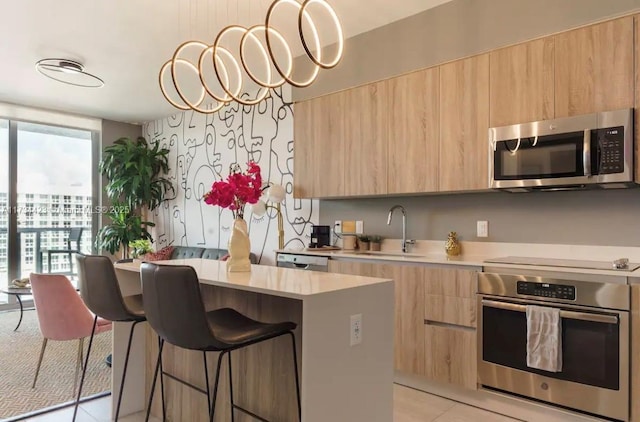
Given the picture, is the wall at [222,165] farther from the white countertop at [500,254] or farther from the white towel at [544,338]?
the white towel at [544,338]

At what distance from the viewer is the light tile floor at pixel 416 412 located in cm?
251

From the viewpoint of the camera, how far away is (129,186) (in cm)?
588

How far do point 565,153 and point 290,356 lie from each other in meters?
1.96

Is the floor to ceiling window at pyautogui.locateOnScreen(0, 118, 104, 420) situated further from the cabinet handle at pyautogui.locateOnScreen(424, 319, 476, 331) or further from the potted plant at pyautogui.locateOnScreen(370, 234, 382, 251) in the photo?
the cabinet handle at pyautogui.locateOnScreen(424, 319, 476, 331)

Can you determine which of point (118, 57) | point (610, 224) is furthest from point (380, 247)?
point (118, 57)

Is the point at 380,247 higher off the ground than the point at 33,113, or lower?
lower

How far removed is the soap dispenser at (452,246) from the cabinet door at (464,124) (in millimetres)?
415

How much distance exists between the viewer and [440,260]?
282 centimetres

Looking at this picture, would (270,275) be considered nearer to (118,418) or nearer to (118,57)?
(118,418)

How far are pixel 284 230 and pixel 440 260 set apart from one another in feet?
6.81

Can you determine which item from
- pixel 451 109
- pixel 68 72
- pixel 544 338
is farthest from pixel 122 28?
pixel 544 338

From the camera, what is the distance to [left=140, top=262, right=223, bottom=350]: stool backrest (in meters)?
1.54

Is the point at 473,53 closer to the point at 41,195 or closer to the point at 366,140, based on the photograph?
the point at 366,140

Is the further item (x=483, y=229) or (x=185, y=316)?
(x=483, y=229)
